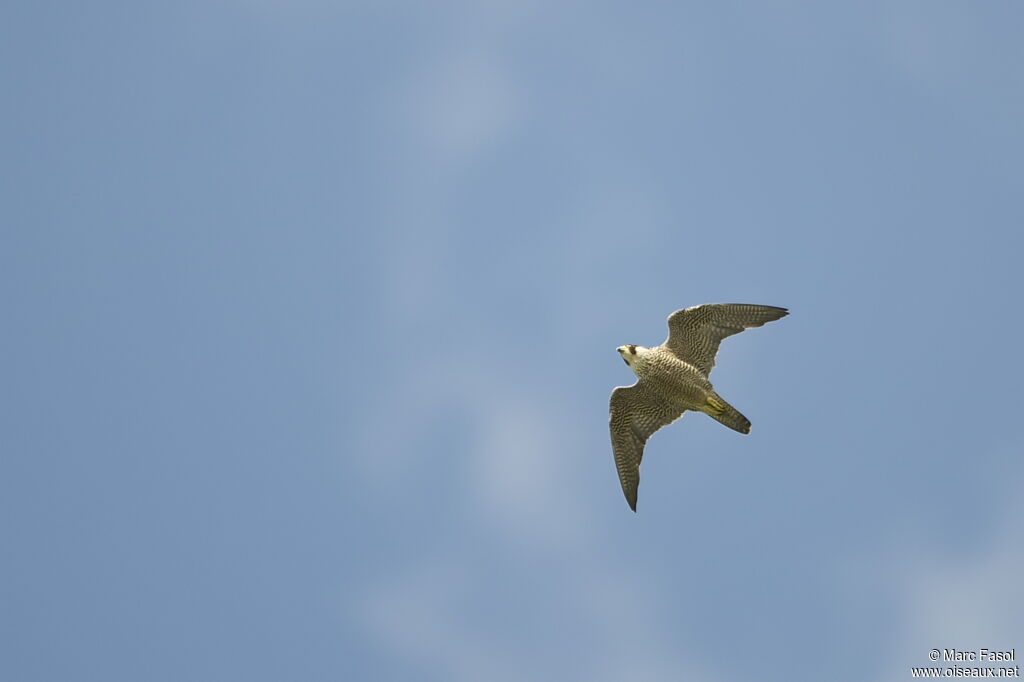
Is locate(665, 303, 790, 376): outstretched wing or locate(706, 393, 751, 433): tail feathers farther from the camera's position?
locate(665, 303, 790, 376): outstretched wing

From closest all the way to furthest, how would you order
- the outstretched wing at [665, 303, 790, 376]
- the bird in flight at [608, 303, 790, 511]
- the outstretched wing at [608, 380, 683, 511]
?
the bird in flight at [608, 303, 790, 511] < the outstretched wing at [665, 303, 790, 376] < the outstretched wing at [608, 380, 683, 511]

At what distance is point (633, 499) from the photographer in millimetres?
16172

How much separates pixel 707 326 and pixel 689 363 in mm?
703

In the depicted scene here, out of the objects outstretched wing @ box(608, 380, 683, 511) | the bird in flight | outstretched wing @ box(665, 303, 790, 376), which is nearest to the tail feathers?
the bird in flight

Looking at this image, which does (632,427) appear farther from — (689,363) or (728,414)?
(728,414)

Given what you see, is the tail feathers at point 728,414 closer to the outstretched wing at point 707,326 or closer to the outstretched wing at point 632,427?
the outstretched wing at point 707,326

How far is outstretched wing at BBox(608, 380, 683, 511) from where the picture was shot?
1592 cm

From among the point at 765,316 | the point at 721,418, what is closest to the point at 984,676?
the point at 721,418

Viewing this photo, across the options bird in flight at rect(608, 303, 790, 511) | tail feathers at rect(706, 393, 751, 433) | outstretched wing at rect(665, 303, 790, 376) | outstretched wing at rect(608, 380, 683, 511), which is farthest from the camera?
outstretched wing at rect(608, 380, 683, 511)

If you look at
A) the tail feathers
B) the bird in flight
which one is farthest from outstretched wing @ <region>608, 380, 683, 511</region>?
the tail feathers

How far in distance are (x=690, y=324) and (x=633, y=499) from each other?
134 inches

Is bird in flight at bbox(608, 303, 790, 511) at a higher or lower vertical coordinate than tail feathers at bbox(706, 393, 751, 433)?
higher

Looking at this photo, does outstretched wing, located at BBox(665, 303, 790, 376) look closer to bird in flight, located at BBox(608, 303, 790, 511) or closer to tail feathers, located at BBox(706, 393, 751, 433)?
bird in flight, located at BBox(608, 303, 790, 511)

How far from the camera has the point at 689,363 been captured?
50.2 ft
